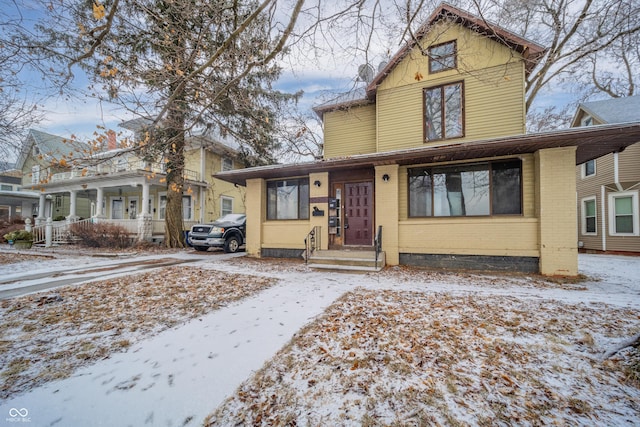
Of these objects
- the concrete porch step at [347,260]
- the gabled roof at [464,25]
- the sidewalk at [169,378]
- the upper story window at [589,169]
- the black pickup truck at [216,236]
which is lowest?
the sidewalk at [169,378]

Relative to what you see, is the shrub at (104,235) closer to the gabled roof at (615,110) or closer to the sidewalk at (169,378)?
the sidewalk at (169,378)

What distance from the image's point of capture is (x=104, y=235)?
12.1 metres

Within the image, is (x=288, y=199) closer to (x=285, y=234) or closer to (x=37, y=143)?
(x=285, y=234)

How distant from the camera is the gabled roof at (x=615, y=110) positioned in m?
10.6

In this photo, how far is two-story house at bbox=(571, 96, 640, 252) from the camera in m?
10.5

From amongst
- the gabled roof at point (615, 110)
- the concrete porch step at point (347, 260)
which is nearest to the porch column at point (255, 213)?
the concrete porch step at point (347, 260)

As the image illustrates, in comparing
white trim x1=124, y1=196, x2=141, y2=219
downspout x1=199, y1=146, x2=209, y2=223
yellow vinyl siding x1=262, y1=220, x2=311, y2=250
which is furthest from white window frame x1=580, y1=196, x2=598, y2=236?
white trim x1=124, y1=196, x2=141, y2=219

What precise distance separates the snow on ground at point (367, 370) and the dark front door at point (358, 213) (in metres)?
4.43

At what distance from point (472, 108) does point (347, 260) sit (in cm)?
624

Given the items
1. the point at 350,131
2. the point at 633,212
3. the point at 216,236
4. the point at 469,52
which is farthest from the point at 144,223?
the point at 633,212

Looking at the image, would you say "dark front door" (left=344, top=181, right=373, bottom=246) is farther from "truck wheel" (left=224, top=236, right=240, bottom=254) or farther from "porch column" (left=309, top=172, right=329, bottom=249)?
"truck wheel" (left=224, top=236, right=240, bottom=254)

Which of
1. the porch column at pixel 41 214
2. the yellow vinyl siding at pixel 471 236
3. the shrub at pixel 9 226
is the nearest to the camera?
the yellow vinyl siding at pixel 471 236

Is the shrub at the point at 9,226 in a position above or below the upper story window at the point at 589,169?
below

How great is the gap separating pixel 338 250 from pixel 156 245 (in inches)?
387
